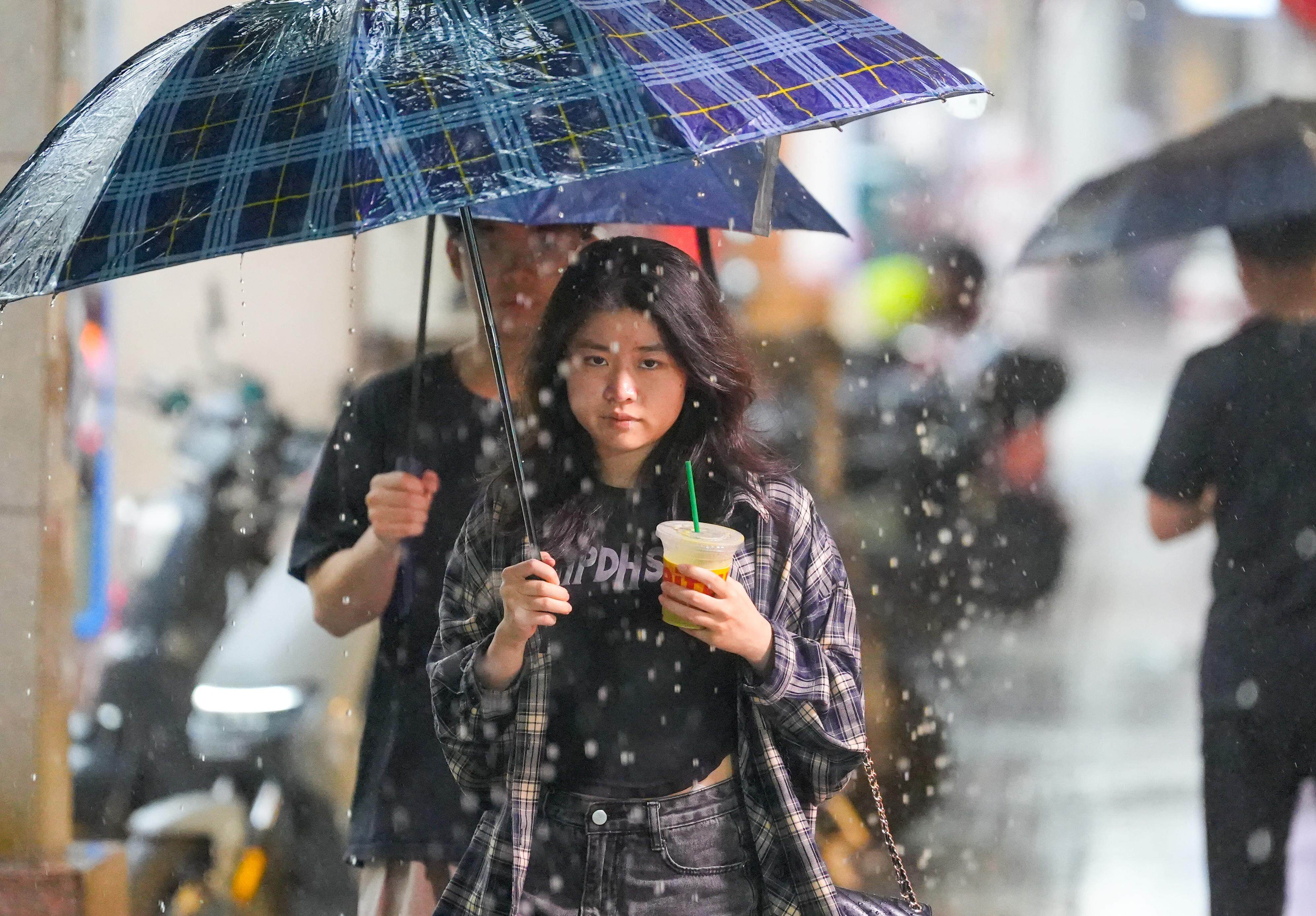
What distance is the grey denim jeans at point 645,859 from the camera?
74.9 inches

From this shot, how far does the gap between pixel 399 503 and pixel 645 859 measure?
920mm

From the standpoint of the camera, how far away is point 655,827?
1.91m

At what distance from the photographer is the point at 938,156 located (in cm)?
411

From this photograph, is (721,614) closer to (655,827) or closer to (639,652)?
(639,652)

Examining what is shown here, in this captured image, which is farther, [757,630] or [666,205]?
[666,205]

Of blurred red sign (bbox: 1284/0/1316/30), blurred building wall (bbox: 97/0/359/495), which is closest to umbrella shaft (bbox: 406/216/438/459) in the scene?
blurred building wall (bbox: 97/0/359/495)

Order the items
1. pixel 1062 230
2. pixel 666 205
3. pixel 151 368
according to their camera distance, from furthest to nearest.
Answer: pixel 151 368, pixel 1062 230, pixel 666 205

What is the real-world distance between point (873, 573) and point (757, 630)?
222cm

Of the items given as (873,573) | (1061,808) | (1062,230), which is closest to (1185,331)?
(1062,230)

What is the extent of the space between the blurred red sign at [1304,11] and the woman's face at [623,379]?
3.01 meters

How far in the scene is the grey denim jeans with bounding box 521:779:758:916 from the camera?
1.90m

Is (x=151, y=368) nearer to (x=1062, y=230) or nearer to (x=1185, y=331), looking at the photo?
(x=1062, y=230)

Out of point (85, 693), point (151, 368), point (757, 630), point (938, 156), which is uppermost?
point (938, 156)

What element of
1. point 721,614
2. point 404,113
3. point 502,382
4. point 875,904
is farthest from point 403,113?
point 875,904
